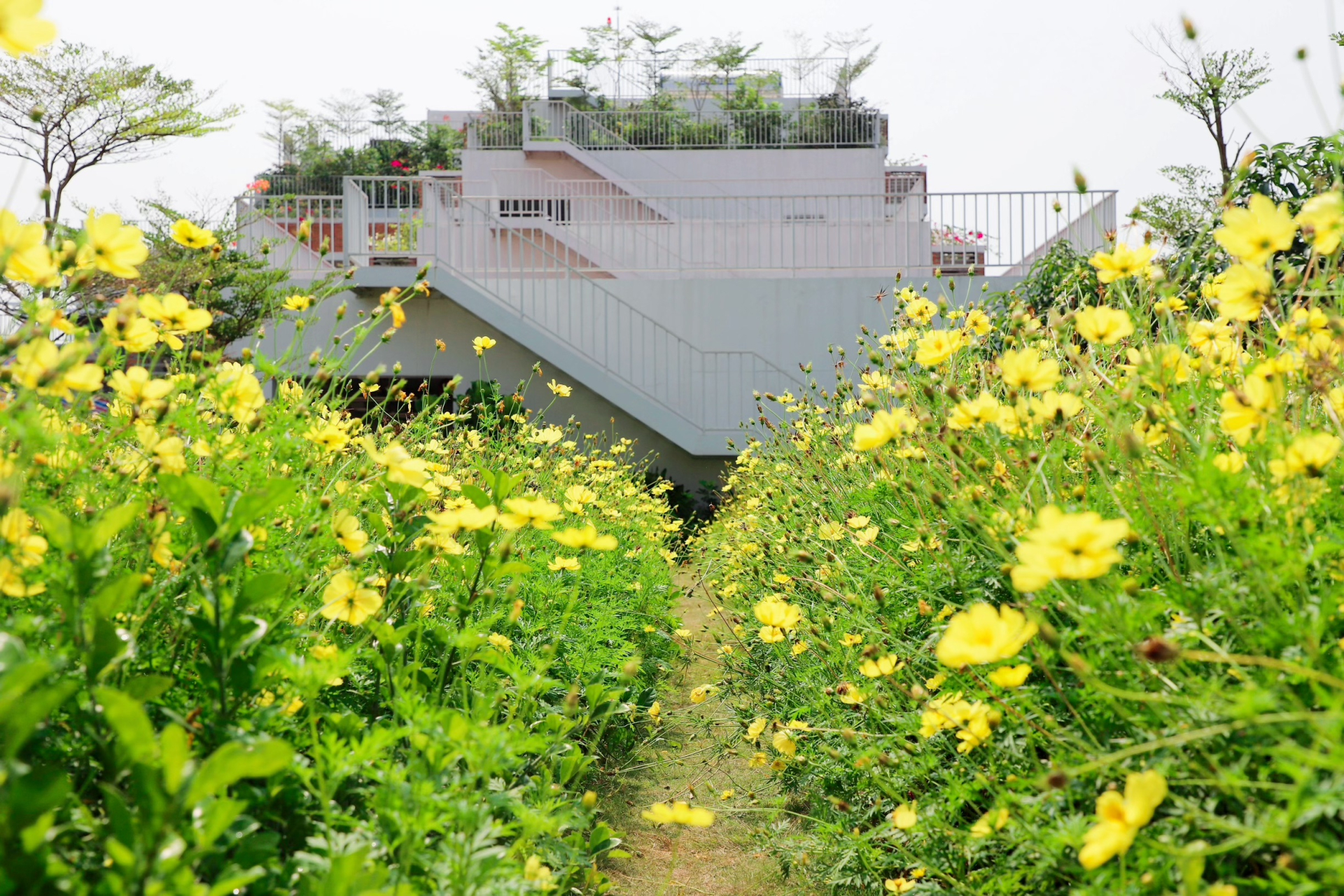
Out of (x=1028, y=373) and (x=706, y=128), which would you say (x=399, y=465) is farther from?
(x=706, y=128)

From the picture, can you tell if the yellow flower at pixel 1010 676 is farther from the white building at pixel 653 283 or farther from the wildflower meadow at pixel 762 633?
the white building at pixel 653 283

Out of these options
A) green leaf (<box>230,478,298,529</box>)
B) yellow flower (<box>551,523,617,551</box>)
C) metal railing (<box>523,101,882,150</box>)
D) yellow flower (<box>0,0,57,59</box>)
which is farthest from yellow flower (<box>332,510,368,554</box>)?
metal railing (<box>523,101,882,150</box>)

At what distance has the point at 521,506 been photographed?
136cm

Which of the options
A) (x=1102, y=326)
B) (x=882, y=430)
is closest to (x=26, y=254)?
(x=882, y=430)

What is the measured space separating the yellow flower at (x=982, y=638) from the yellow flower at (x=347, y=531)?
0.92m

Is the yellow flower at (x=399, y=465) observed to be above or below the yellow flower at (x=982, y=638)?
above

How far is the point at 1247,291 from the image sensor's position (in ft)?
4.24

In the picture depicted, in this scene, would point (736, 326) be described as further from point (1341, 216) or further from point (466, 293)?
point (1341, 216)

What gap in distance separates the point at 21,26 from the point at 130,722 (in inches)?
28.7

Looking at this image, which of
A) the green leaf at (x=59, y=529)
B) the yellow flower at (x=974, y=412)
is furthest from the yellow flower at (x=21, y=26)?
the yellow flower at (x=974, y=412)

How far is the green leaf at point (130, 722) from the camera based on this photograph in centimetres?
90

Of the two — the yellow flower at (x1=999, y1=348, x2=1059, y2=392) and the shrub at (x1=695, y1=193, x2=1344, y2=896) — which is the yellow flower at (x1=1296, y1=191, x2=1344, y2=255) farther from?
the yellow flower at (x1=999, y1=348, x2=1059, y2=392)

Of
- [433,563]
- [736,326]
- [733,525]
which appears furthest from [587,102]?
[433,563]

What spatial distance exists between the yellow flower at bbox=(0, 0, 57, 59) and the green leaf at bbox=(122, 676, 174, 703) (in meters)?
0.70
